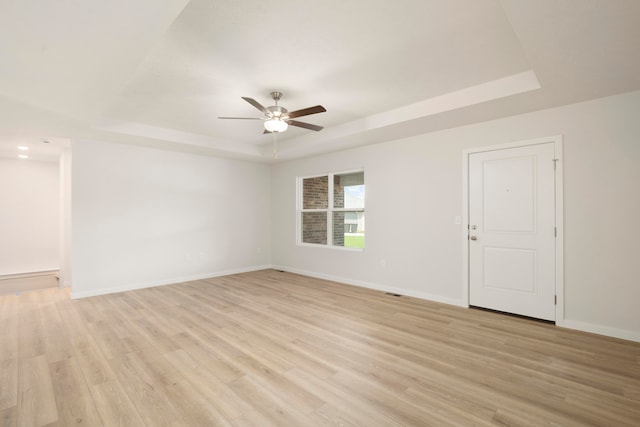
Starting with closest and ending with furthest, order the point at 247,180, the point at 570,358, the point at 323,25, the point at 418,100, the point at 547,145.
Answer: the point at 323,25 → the point at 570,358 → the point at 547,145 → the point at 418,100 → the point at 247,180

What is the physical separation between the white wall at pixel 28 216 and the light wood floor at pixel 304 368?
327cm

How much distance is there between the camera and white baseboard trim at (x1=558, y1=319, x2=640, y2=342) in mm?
2890

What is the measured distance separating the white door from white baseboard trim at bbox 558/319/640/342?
16cm

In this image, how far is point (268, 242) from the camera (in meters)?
6.91

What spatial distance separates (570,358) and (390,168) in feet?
10.3

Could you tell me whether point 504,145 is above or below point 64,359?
above

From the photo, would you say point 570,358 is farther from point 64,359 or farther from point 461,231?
point 64,359

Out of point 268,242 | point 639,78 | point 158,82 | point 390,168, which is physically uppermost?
point 158,82

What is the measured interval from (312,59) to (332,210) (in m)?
3.35

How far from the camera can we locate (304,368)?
2.37 meters

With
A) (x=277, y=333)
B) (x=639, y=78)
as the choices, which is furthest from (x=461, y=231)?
(x=277, y=333)

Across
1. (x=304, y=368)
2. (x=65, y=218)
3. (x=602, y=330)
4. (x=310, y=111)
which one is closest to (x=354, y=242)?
(x=310, y=111)

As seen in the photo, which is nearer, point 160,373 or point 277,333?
point 160,373

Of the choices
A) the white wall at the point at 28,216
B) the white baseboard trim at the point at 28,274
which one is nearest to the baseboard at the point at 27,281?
the white baseboard trim at the point at 28,274
